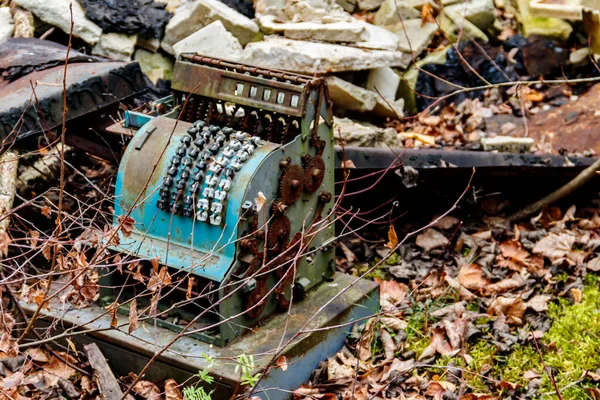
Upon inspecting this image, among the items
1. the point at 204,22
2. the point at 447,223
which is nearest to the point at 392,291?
the point at 447,223

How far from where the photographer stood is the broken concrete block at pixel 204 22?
7613 millimetres

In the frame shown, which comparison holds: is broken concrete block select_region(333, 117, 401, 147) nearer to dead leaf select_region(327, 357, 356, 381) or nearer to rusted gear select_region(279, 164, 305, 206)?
rusted gear select_region(279, 164, 305, 206)

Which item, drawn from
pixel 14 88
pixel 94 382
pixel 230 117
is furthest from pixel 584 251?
pixel 14 88

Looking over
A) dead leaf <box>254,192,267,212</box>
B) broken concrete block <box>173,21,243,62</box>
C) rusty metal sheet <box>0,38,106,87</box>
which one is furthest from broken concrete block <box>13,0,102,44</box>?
dead leaf <box>254,192,267,212</box>

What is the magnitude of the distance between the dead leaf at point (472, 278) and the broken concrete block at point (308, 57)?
90.6 inches

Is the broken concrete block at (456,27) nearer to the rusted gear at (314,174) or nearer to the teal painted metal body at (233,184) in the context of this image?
the teal painted metal body at (233,184)

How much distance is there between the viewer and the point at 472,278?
5992 mm

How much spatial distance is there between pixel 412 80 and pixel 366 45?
96 cm

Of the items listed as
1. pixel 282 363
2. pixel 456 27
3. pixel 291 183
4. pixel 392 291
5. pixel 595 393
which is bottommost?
pixel 392 291

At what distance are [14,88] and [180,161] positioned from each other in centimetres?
192

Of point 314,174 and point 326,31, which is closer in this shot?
point 314,174

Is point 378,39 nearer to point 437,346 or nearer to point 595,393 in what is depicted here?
point 437,346

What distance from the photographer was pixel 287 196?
4.79 meters

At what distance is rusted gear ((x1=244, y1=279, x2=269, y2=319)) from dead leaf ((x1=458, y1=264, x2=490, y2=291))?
5.95 feet
